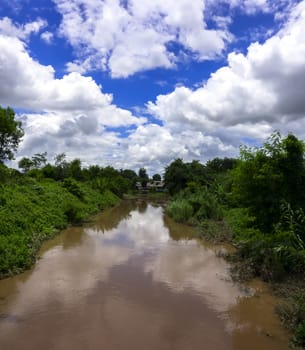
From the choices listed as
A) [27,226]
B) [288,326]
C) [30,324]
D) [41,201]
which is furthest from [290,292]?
[41,201]

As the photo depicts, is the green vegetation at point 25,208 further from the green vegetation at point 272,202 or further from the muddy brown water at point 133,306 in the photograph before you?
the green vegetation at point 272,202

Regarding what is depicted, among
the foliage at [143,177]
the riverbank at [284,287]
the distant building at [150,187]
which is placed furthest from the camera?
the foliage at [143,177]

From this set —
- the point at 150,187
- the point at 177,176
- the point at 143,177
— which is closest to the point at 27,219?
the point at 177,176

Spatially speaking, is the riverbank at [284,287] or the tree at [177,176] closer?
the riverbank at [284,287]

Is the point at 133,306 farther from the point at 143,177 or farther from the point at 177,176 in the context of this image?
the point at 143,177

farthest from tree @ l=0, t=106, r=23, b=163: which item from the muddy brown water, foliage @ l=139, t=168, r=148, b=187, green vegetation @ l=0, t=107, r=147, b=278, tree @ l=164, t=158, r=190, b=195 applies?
foliage @ l=139, t=168, r=148, b=187

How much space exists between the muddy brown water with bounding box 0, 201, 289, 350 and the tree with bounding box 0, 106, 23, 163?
13782 millimetres

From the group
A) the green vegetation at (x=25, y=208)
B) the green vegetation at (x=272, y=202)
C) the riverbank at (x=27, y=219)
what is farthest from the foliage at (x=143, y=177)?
the green vegetation at (x=272, y=202)

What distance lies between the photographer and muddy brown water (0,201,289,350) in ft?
21.6

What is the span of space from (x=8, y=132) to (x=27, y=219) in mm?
11529

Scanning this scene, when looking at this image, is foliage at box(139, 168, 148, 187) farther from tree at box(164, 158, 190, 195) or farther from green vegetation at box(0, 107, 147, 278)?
green vegetation at box(0, 107, 147, 278)

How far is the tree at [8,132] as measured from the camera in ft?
77.9

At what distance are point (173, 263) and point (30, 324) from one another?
21.7ft

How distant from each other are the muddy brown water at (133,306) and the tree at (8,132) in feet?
45.2
